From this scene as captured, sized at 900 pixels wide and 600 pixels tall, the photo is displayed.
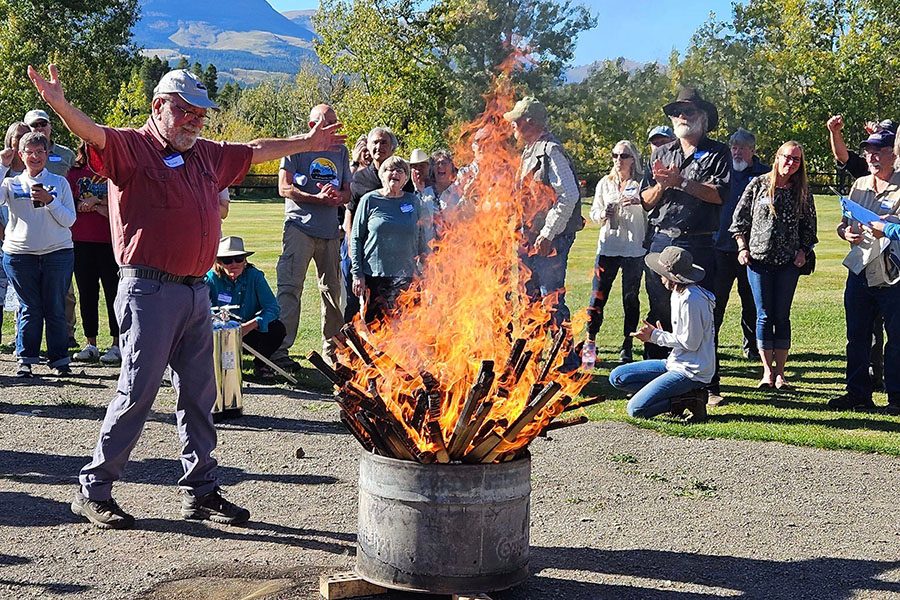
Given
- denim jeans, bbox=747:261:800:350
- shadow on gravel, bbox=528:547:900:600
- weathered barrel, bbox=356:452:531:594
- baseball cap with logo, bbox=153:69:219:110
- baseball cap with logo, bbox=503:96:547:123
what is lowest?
shadow on gravel, bbox=528:547:900:600

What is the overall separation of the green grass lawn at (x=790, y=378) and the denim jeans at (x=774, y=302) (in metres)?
0.48

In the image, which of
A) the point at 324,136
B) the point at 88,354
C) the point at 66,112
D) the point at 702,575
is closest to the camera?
the point at 66,112

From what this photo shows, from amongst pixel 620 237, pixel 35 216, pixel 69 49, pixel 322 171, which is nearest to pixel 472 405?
pixel 322 171

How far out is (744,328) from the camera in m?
11.3

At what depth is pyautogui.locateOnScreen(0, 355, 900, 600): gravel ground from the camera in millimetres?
4809

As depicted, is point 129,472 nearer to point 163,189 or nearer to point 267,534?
point 267,534

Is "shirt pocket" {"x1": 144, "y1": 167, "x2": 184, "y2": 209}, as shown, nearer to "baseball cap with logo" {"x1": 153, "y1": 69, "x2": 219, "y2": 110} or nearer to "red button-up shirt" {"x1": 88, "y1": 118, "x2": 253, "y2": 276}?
"red button-up shirt" {"x1": 88, "y1": 118, "x2": 253, "y2": 276}

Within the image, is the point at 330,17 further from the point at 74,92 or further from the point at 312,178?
the point at 312,178

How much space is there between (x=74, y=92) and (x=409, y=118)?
83.4 ft

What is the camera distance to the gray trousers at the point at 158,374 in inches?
209

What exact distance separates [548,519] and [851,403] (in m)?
4.01

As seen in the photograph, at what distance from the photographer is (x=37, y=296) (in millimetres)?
9414

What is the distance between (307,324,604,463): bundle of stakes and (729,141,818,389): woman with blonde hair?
16.6 ft

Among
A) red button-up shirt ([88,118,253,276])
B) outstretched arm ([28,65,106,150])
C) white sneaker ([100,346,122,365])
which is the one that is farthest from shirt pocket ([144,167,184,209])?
white sneaker ([100,346,122,365])
